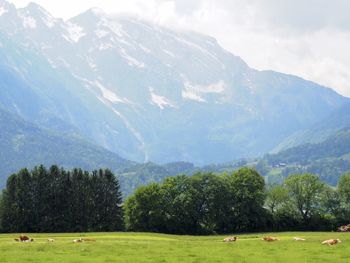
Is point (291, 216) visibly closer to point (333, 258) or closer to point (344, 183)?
point (344, 183)

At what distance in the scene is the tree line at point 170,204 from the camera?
116 meters

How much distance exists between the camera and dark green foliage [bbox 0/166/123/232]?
113938mm

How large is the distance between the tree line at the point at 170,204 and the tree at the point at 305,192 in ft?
0.74

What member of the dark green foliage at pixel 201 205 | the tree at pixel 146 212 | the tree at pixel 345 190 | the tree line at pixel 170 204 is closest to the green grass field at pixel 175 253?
the tree line at pixel 170 204

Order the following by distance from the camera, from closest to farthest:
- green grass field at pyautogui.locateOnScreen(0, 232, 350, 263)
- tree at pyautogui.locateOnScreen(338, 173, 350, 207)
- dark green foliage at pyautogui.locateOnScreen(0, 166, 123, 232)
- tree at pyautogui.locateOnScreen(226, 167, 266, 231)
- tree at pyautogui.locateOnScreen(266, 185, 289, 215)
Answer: green grass field at pyautogui.locateOnScreen(0, 232, 350, 263) < dark green foliage at pyautogui.locateOnScreen(0, 166, 123, 232) < tree at pyautogui.locateOnScreen(226, 167, 266, 231) < tree at pyautogui.locateOnScreen(338, 173, 350, 207) < tree at pyautogui.locateOnScreen(266, 185, 289, 215)

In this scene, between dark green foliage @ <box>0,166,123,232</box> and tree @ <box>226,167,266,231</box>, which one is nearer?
dark green foliage @ <box>0,166,123,232</box>

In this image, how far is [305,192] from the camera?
13300 centimetres

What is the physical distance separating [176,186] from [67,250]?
74275 millimetres

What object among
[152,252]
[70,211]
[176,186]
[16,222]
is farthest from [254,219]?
[152,252]

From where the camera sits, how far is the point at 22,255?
5112cm

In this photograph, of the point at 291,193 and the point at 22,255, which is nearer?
the point at 22,255

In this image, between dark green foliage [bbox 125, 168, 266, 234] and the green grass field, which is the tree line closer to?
dark green foliage [bbox 125, 168, 266, 234]

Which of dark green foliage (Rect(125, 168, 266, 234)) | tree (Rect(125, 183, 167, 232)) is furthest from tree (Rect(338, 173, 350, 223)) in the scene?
tree (Rect(125, 183, 167, 232))

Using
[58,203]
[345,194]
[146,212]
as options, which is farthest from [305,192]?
[58,203]
